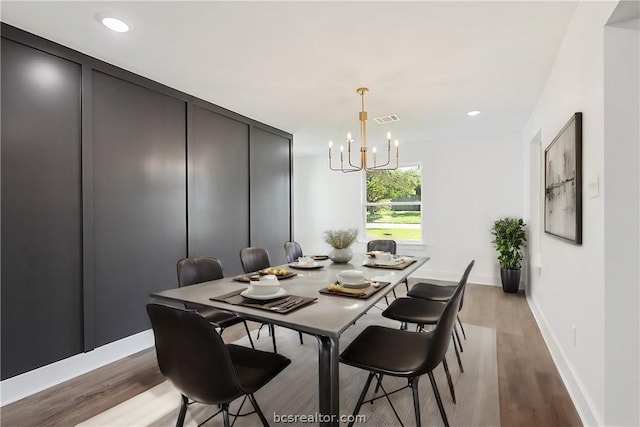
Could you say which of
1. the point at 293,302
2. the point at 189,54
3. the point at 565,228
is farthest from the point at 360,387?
the point at 189,54

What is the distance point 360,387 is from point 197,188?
259 centimetres

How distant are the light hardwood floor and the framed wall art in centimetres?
103

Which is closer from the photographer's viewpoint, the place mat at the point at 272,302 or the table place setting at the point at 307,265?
the place mat at the point at 272,302

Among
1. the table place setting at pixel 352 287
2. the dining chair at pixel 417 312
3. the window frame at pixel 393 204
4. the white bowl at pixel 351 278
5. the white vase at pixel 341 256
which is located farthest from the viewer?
the window frame at pixel 393 204

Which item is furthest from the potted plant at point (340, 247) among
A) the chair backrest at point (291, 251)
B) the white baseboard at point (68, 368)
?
the white baseboard at point (68, 368)

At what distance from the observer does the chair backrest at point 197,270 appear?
2.35 meters

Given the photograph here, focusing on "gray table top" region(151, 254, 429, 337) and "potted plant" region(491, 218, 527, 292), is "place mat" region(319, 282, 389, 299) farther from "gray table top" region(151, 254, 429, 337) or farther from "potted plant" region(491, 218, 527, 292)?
"potted plant" region(491, 218, 527, 292)

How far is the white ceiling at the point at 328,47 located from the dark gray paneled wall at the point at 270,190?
2.89 ft

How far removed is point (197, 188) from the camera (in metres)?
3.53

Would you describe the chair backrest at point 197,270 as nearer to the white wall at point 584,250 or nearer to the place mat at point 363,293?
the place mat at point 363,293

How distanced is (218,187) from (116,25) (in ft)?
6.33

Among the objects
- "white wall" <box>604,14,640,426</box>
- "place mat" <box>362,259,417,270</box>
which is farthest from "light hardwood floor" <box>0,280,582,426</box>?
"place mat" <box>362,259,417,270</box>

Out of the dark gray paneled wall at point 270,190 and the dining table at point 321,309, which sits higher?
the dark gray paneled wall at point 270,190

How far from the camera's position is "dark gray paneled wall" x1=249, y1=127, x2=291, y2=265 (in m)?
4.39
